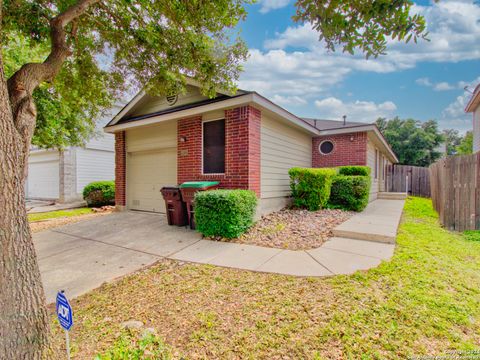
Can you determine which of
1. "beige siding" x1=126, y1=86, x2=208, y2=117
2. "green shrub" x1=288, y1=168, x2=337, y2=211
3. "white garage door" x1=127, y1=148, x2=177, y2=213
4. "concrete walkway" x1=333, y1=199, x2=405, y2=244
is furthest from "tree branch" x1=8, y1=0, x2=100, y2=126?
"green shrub" x1=288, y1=168, x2=337, y2=211

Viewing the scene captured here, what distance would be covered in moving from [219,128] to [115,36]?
3.10m

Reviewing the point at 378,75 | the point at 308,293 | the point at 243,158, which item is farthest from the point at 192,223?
the point at 378,75

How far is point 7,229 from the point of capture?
5.05ft

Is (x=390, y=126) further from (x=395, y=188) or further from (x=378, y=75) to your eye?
(x=378, y=75)

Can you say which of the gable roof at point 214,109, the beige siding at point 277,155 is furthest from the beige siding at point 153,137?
the beige siding at point 277,155

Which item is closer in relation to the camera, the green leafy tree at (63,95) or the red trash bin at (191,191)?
the green leafy tree at (63,95)

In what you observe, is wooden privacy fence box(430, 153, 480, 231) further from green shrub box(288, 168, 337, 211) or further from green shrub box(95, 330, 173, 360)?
green shrub box(95, 330, 173, 360)

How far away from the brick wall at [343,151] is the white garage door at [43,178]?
15.8m

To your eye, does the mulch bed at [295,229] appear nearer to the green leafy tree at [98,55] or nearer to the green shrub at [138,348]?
the green shrub at [138,348]

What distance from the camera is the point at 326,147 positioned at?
33.0ft

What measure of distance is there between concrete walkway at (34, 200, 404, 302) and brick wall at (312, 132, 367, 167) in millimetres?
3767

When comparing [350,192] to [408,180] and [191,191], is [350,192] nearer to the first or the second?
[191,191]

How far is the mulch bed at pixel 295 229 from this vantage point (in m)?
4.70

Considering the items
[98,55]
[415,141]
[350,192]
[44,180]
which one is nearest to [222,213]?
[98,55]
